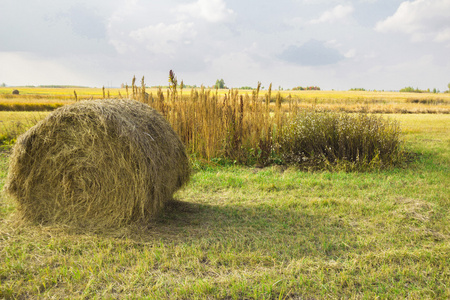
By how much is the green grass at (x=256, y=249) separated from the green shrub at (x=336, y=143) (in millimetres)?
1415

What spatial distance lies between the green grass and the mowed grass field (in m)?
0.01

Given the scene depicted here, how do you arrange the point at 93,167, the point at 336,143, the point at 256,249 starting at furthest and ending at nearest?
the point at 336,143
the point at 93,167
the point at 256,249

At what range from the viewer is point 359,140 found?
23.7 feet

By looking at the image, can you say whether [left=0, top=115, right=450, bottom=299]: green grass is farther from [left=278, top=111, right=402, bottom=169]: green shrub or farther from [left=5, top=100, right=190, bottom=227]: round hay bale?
[left=278, top=111, right=402, bottom=169]: green shrub

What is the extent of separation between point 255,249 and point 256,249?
12mm

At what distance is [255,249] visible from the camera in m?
3.53

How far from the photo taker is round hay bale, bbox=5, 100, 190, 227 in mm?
3910

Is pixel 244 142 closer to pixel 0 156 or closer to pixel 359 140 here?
pixel 359 140

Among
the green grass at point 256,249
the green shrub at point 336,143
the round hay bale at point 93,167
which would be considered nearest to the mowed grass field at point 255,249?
the green grass at point 256,249

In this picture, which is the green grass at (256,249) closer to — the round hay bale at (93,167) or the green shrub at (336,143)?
the round hay bale at (93,167)

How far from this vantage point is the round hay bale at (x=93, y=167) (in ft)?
12.8

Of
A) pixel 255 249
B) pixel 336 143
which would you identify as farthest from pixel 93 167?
pixel 336 143

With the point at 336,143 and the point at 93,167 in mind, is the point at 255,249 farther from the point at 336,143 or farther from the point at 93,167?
the point at 336,143

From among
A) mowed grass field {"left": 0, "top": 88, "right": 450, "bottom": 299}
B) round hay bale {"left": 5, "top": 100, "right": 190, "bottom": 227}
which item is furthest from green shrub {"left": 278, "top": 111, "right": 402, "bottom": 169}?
round hay bale {"left": 5, "top": 100, "right": 190, "bottom": 227}
